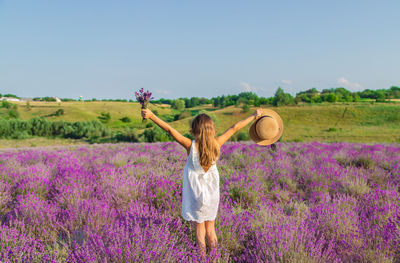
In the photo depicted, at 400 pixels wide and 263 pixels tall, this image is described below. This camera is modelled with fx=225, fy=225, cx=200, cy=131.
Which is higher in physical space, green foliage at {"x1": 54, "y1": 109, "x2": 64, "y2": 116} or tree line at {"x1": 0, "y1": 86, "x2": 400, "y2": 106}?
tree line at {"x1": 0, "y1": 86, "x2": 400, "y2": 106}

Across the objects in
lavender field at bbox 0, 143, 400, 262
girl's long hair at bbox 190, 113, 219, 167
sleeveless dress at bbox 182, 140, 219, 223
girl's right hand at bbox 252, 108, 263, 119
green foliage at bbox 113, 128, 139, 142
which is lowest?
green foliage at bbox 113, 128, 139, 142

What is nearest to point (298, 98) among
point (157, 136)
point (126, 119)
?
A: point (126, 119)

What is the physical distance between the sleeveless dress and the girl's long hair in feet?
0.21

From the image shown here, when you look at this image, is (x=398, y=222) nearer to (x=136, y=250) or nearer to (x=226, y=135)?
(x=226, y=135)

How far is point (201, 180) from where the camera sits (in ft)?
7.60

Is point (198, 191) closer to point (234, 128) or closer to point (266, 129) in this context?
point (234, 128)

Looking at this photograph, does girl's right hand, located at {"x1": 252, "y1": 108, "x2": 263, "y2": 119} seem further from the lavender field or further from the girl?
the lavender field

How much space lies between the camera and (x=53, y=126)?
137 ft

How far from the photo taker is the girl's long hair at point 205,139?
2.28 meters

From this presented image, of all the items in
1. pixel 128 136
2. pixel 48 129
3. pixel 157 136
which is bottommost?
pixel 128 136

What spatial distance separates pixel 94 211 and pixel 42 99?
391ft

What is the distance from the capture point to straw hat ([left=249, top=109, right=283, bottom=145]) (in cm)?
277

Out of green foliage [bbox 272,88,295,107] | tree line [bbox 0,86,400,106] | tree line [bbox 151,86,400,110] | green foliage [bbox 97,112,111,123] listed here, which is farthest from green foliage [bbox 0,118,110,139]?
green foliage [bbox 272,88,295,107]

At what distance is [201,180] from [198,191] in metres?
0.12
